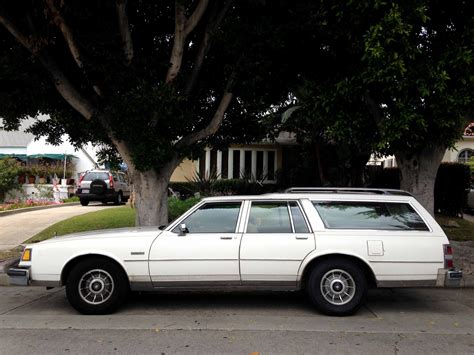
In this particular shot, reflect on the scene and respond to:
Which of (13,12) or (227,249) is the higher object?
(13,12)

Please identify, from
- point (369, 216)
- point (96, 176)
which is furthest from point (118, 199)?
point (369, 216)

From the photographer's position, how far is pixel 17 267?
20.9ft

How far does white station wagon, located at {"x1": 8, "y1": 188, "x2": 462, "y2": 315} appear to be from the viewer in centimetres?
616

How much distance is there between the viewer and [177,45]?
8.54m

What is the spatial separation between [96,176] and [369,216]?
1841cm

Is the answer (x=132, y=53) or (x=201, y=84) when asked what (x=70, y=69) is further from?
(x=201, y=84)

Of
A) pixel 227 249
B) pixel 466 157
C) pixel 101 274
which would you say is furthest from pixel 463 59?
pixel 466 157

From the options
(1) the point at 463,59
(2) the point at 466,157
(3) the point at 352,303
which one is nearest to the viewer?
(3) the point at 352,303

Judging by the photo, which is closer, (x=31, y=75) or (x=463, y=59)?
(x=463, y=59)

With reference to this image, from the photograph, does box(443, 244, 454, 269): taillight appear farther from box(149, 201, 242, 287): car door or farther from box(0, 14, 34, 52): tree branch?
box(0, 14, 34, 52): tree branch

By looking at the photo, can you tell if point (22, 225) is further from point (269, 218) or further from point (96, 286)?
point (269, 218)

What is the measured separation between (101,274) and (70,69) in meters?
4.84

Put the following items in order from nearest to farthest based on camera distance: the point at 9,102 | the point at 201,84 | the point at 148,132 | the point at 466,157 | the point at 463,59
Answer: the point at 463,59, the point at 148,132, the point at 9,102, the point at 201,84, the point at 466,157

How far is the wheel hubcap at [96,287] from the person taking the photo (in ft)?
20.5
